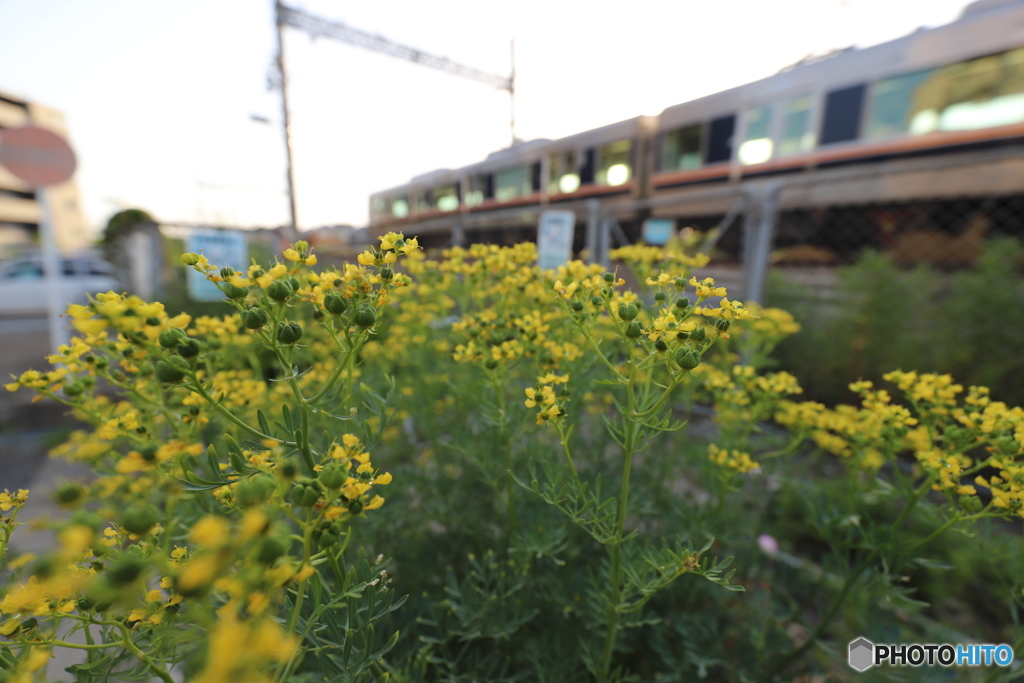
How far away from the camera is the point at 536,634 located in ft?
6.05

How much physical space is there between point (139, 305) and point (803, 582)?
2839 mm

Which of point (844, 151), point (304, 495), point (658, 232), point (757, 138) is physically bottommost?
point (304, 495)

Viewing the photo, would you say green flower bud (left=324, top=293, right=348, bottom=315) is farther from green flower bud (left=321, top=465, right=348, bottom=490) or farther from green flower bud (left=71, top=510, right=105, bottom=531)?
green flower bud (left=71, top=510, right=105, bottom=531)

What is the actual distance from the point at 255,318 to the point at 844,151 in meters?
8.39

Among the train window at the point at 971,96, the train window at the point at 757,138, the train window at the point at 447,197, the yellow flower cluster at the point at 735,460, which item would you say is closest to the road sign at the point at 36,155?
the yellow flower cluster at the point at 735,460

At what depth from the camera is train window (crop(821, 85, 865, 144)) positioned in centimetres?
636

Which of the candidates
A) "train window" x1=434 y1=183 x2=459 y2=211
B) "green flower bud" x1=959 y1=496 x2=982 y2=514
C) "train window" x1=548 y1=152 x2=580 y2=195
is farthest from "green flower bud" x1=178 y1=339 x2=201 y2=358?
"train window" x1=434 y1=183 x2=459 y2=211

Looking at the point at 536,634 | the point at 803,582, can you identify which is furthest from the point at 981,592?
the point at 536,634

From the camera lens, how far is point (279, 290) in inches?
37.2

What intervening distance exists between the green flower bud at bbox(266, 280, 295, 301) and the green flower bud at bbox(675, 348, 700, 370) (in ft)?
3.07

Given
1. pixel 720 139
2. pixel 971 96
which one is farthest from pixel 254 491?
pixel 720 139

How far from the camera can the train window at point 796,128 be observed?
22.3ft

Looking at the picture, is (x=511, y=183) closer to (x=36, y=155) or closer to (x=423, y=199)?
(x=423, y=199)

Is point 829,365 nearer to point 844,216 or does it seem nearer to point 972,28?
point 844,216
